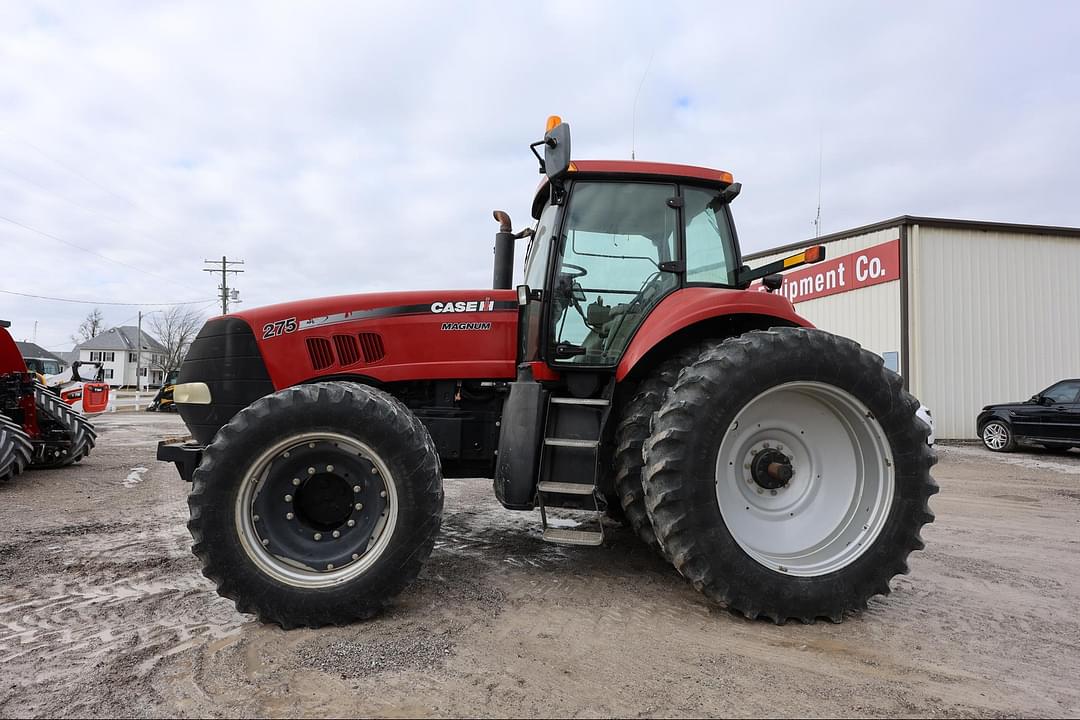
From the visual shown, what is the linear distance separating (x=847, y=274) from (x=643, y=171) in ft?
41.9

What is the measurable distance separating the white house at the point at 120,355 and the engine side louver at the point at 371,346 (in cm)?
6891

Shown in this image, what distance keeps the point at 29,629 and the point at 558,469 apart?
2.45m

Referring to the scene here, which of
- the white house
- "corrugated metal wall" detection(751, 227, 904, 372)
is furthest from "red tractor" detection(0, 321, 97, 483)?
the white house

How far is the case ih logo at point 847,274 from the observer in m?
13.5

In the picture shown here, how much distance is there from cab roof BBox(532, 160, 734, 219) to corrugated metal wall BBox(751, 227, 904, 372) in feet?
35.9

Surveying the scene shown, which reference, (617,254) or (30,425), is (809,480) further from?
(30,425)

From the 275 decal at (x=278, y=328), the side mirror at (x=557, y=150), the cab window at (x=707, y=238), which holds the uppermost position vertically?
the side mirror at (x=557, y=150)

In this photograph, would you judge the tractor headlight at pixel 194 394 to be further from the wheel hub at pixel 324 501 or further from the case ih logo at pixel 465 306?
the case ih logo at pixel 465 306

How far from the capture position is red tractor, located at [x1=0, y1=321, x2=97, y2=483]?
6.65 m

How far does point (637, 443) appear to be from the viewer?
323cm

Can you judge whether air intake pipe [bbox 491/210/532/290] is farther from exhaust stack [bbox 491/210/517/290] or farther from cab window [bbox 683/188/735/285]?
cab window [bbox 683/188/735/285]

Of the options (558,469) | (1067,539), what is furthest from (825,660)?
(1067,539)

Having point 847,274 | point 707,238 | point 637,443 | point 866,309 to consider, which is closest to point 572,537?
point 637,443

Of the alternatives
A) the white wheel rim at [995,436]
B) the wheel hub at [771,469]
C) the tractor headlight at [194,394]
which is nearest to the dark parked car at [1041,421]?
the white wheel rim at [995,436]
